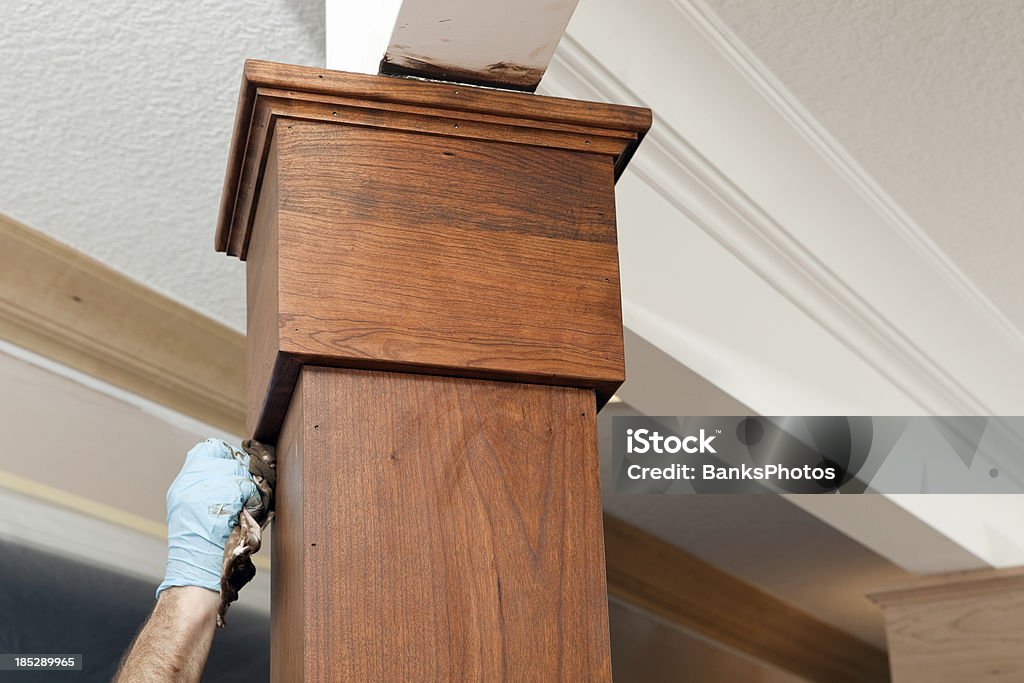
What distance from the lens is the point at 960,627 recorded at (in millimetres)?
2623

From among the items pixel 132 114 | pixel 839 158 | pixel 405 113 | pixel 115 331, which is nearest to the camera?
pixel 405 113

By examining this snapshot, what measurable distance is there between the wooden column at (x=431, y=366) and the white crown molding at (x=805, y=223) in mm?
496

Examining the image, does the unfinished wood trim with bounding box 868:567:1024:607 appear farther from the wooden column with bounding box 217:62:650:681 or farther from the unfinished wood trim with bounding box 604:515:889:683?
the wooden column with bounding box 217:62:650:681

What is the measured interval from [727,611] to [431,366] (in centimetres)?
299

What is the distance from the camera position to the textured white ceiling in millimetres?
1580

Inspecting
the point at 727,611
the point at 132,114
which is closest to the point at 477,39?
the point at 132,114

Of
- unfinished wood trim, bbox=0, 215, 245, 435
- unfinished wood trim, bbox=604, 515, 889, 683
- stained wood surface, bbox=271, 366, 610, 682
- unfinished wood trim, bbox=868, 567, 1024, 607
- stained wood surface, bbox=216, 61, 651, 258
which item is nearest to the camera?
stained wood surface, bbox=271, 366, 610, 682

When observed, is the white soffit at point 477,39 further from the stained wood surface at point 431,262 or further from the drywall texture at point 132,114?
the drywall texture at point 132,114

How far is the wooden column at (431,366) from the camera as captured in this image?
792 mm

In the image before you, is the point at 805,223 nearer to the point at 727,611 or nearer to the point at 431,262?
the point at 431,262

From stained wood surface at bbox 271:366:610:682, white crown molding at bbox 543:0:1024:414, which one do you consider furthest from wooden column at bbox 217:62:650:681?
white crown molding at bbox 543:0:1024:414

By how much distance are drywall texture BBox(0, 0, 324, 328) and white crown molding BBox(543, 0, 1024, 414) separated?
18.5 inches

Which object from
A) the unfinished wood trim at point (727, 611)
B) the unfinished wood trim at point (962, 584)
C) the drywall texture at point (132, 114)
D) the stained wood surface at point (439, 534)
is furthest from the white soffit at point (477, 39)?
the unfinished wood trim at point (727, 611)

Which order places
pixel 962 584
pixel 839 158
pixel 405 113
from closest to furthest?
pixel 405 113
pixel 839 158
pixel 962 584
